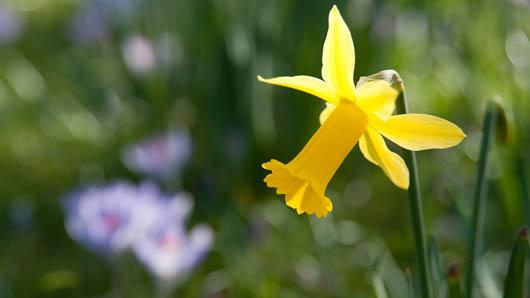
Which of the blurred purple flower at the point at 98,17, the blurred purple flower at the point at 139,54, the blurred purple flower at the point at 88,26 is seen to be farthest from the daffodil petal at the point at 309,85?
the blurred purple flower at the point at 88,26

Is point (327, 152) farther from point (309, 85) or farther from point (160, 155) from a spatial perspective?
point (160, 155)

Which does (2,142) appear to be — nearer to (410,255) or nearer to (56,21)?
(56,21)

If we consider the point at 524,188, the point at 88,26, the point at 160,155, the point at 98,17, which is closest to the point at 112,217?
the point at 160,155

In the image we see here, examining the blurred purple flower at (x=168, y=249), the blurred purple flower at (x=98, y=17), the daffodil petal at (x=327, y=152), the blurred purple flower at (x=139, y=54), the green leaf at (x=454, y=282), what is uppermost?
the blurred purple flower at (x=98, y=17)

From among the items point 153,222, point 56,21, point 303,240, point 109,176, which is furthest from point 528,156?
point 56,21

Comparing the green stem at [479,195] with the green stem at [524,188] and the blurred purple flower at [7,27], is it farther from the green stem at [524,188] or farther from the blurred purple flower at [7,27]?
the blurred purple flower at [7,27]

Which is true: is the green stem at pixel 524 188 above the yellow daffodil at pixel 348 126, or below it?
below
